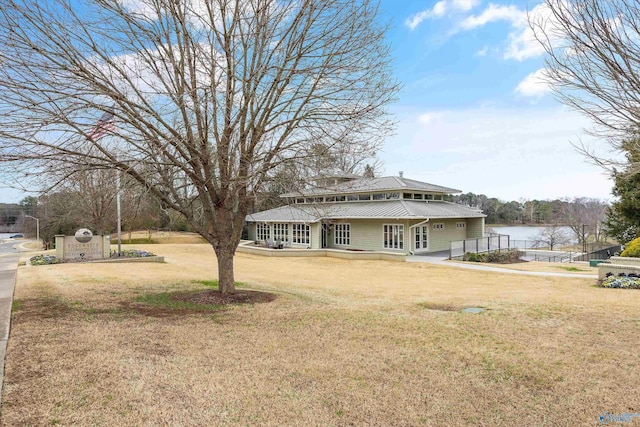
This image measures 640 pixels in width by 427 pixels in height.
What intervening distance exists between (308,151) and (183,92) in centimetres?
290

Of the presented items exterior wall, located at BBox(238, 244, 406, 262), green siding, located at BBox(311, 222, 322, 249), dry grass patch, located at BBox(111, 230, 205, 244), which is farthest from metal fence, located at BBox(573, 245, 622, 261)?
dry grass patch, located at BBox(111, 230, 205, 244)

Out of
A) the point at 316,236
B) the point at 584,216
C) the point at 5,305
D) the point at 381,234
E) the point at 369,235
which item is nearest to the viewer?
the point at 5,305

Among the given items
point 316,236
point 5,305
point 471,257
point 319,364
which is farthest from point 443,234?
point 5,305

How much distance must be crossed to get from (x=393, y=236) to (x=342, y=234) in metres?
4.75

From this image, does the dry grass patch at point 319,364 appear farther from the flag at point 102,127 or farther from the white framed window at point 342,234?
the white framed window at point 342,234

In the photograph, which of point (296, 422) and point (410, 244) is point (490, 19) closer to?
point (296, 422)

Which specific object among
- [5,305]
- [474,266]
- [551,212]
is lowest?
[474,266]

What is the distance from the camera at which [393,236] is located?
1045 inches

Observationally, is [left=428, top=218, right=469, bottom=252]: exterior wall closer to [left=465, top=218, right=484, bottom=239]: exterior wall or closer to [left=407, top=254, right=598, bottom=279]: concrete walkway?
[left=465, top=218, right=484, bottom=239]: exterior wall

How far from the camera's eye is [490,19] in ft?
33.7

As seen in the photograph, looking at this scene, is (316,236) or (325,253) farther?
(316,236)

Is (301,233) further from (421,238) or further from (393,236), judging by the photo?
(421,238)

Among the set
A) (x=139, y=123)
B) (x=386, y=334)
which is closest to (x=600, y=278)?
(x=386, y=334)

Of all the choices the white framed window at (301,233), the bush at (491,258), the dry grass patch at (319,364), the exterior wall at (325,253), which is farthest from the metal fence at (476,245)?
the dry grass patch at (319,364)
